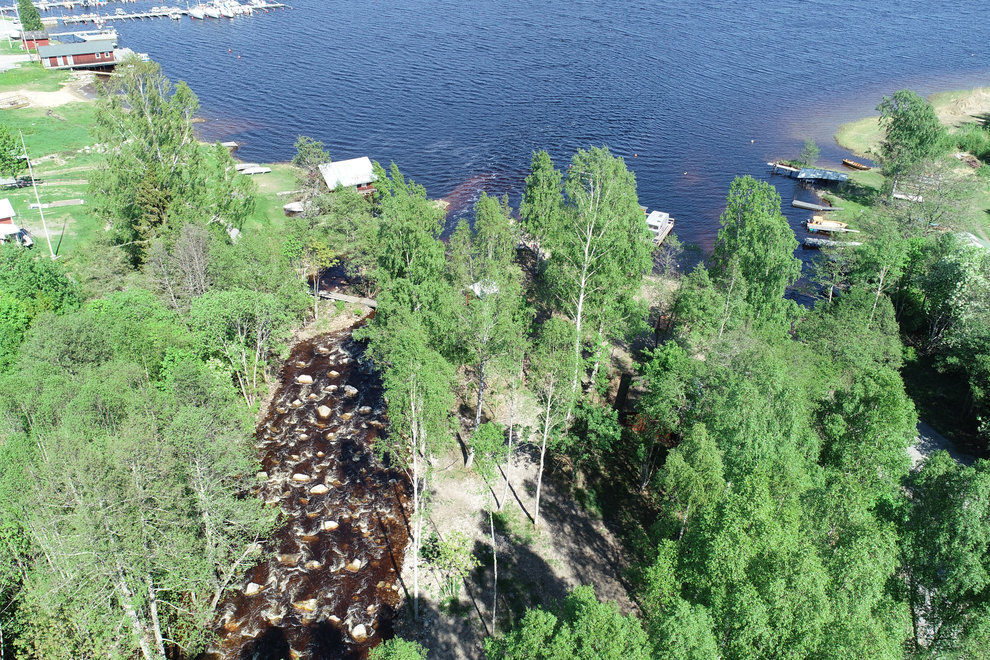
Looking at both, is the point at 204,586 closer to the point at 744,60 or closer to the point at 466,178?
the point at 466,178

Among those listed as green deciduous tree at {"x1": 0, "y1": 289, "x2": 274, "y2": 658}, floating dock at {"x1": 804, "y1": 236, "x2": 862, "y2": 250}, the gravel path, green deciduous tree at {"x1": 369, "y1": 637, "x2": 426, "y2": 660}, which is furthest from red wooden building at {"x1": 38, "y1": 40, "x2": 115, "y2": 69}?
the gravel path

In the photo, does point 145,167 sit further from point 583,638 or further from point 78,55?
point 78,55

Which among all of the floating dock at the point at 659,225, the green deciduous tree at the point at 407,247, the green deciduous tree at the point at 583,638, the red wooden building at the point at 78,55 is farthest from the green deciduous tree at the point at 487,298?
the red wooden building at the point at 78,55

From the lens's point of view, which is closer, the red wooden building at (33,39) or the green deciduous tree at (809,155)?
the green deciduous tree at (809,155)

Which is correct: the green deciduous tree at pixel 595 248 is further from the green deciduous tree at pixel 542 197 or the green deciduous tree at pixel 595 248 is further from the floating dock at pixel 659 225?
the floating dock at pixel 659 225

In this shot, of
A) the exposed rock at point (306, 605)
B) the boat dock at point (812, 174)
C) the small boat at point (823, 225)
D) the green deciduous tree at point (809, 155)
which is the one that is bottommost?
the exposed rock at point (306, 605)

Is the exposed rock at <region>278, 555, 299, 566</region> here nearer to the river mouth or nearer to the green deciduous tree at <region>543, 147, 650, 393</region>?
the river mouth

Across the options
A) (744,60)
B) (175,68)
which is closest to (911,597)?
(744,60)
